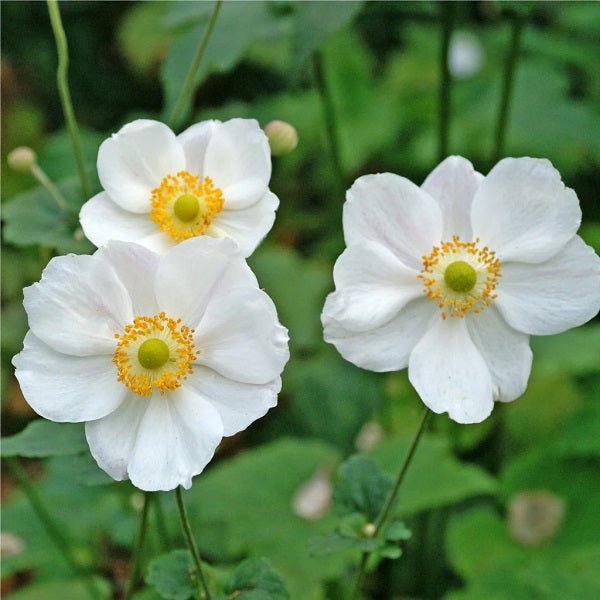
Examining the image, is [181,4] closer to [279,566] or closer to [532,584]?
[279,566]

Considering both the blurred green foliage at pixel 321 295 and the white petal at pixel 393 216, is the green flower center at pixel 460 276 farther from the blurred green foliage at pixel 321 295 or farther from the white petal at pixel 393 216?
the blurred green foliage at pixel 321 295

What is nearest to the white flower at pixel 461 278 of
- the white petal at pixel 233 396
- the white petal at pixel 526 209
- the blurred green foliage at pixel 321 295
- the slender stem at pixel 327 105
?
the white petal at pixel 526 209

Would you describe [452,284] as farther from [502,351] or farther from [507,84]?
[507,84]

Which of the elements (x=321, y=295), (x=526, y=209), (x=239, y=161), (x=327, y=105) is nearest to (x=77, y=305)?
(x=239, y=161)

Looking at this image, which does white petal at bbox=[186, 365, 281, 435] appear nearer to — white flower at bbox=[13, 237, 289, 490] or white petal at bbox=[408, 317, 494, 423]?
white flower at bbox=[13, 237, 289, 490]

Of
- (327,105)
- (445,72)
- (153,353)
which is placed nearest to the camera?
(153,353)
